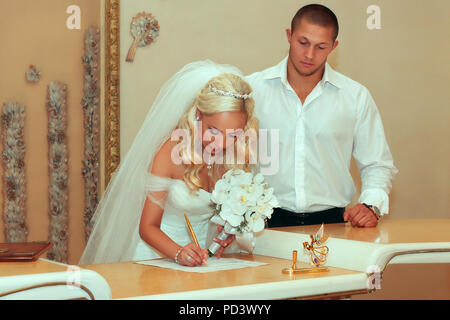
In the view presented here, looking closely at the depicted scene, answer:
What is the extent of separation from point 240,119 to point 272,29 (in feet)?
6.46

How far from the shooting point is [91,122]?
418 centimetres

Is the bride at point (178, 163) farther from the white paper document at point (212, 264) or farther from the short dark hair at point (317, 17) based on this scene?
the short dark hair at point (317, 17)

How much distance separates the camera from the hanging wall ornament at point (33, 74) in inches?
163

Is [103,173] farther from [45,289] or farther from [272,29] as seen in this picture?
[45,289]

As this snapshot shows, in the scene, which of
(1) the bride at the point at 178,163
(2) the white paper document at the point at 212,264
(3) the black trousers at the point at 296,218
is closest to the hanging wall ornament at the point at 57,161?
(1) the bride at the point at 178,163

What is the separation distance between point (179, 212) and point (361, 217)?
35.0 inches

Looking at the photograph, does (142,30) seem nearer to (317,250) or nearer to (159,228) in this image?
(159,228)

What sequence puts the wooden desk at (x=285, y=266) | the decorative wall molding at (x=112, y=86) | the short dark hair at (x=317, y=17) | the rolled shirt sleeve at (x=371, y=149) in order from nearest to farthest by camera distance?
1. the wooden desk at (x=285, y=266)
2. the short dark hair at (x=317, y=17)
3. the rolled shirt sleeve at (x=371, y=149)
4. the decorative wall molding at (x=112, y=86)

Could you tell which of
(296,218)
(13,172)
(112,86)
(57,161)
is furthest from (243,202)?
(13,172)

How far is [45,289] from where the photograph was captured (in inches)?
58.3

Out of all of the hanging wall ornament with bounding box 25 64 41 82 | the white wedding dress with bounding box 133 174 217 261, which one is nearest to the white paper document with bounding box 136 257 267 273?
the white wedding dress with bounding box 133 174 217 261

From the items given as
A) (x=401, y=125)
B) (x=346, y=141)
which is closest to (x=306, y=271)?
(x=346, y=141)

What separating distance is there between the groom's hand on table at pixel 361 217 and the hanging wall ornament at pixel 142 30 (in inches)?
77.8

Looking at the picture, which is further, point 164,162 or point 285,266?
point 164,162
